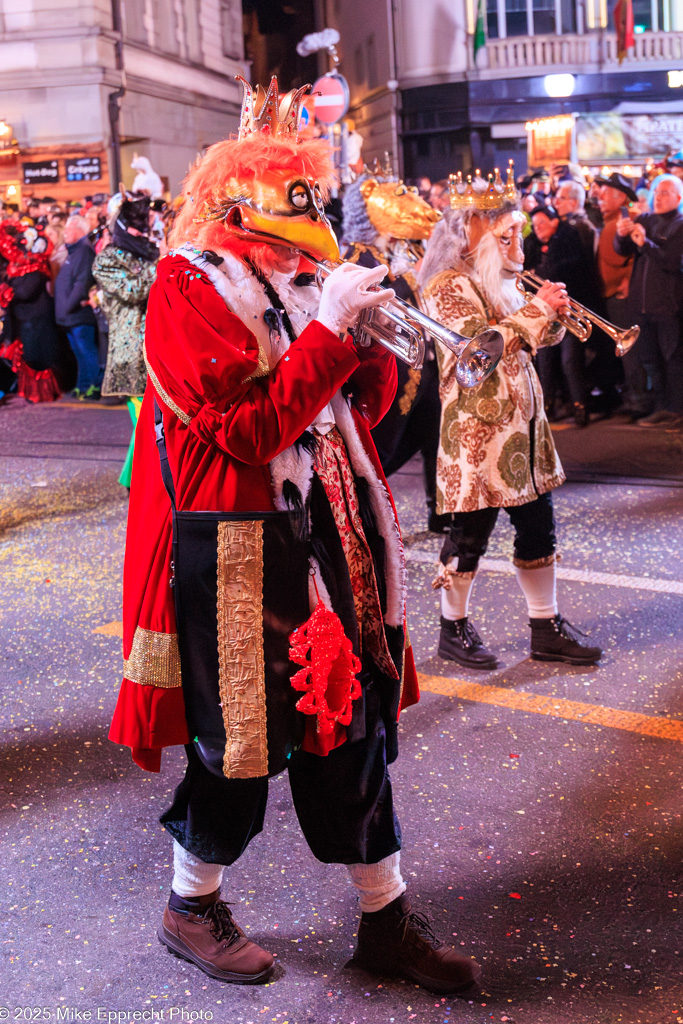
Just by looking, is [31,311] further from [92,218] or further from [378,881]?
[378,881]

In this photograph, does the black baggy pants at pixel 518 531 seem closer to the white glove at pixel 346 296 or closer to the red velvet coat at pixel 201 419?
the red velvet coat at pixel 201 419

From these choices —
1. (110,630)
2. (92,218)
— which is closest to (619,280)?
(110,630)

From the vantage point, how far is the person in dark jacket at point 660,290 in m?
8.56

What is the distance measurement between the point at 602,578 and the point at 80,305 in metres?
8.66

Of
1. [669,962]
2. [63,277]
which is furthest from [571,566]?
[63,277]

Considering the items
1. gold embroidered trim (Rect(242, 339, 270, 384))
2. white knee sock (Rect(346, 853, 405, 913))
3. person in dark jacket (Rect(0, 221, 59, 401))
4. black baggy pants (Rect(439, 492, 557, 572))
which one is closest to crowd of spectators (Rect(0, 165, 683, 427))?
person in dark jacket (Rect(0, 221, 59, 401))

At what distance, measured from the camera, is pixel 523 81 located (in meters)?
27.5

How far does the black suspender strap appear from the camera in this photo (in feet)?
7.48

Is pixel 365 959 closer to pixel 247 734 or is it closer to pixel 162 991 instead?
pixel 162 991

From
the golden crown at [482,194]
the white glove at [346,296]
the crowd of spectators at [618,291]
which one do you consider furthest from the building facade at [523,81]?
the white glove at [346,296]

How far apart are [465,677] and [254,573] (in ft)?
6.94

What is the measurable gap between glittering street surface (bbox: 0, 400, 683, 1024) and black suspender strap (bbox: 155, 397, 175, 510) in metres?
1.13

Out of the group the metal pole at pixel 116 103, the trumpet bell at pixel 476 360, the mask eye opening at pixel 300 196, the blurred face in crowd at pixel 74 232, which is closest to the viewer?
the mask eye opening at pixel 300 196

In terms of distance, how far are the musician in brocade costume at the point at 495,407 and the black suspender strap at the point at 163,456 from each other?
1.79 meters
